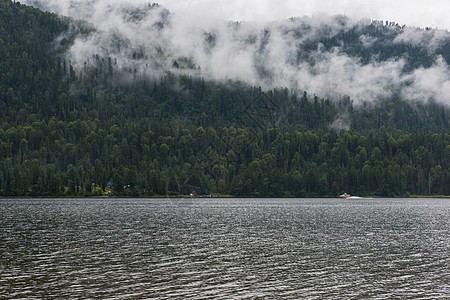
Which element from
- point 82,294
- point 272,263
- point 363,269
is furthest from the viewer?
point 272,263

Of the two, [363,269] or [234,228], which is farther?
[234,228]

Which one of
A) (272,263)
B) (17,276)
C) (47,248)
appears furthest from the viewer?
(47,248)

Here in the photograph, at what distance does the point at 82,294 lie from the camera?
46000mm

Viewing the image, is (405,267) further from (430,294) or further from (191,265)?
(191,265)

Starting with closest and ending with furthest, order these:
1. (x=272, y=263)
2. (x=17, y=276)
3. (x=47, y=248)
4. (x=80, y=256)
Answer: (x=17, y=276)
(x=272, y=263)
(x=80, y=256)
(x=47, y=248)

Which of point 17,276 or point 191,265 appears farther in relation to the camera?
point 191,265

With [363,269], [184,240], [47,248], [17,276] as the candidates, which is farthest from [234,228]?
[17,276]

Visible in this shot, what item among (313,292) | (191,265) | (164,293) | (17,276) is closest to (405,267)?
(313,292)

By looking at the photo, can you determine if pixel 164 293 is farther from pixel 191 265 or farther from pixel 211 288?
pixel 191 265

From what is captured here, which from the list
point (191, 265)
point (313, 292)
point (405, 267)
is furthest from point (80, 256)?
point (405, 267)

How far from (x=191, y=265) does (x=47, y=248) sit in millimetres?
25598

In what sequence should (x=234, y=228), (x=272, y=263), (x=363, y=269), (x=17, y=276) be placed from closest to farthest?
(x=17, y=276) → (x=363, y=269) → (x=272, y=263) → (x=234, y=228)

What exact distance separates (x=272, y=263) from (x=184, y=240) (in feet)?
85.3

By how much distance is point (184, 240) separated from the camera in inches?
3386
